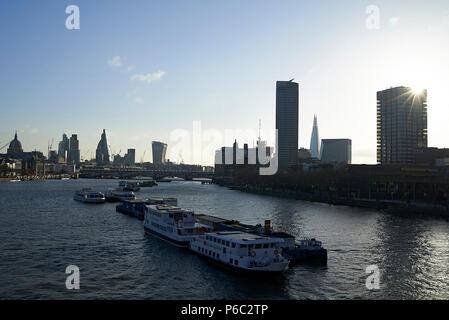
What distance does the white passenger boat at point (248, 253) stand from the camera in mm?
34469

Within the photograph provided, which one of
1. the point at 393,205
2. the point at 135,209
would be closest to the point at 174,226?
the point at 135,209

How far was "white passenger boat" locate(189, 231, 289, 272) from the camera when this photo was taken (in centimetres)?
3447

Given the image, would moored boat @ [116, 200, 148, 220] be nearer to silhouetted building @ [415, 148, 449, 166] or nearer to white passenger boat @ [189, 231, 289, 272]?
white passenger boat @ [189, 231, 289, 272]

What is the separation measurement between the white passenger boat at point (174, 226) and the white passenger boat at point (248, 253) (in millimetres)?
8284

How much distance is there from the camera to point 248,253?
35.9 meters

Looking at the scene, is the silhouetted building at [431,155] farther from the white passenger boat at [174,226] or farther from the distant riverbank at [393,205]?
the white passenger boat at [174,226]

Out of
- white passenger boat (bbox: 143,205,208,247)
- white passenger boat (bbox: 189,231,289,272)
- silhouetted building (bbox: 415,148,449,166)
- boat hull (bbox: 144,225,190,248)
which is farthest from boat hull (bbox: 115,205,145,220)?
silhouetted building (bbox: 415,148,449,166)

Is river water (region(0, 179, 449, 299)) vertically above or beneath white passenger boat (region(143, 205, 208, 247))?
beneath

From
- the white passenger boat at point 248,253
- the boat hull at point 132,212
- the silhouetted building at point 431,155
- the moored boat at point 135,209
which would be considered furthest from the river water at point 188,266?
the silhouetted building at point 431,155

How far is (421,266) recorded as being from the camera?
1503 inches

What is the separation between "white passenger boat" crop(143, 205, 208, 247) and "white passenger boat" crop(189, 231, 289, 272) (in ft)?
27.2

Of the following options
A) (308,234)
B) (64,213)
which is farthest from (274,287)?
(64,213)

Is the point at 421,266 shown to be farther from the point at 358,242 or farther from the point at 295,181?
the point at 295,181

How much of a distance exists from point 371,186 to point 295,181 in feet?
126
